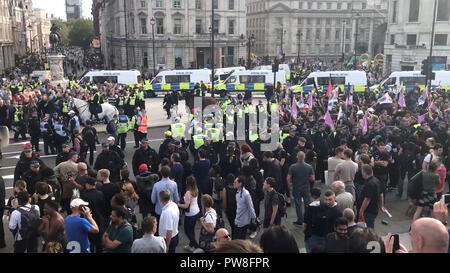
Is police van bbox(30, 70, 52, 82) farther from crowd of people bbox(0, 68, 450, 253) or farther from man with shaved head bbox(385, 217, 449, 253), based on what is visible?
man with shaved head bbox(385, 217, 449, 253)

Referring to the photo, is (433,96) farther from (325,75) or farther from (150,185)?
(150,185)

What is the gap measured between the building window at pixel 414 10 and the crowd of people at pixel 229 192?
42806mm

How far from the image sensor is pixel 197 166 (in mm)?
9023

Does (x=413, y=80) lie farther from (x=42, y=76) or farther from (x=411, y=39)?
(x=42, y=76)

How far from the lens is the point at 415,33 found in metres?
51.5

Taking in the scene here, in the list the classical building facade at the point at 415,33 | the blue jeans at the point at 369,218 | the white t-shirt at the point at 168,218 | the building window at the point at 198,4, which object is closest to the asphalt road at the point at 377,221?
the blue jeans at the point at 369,218

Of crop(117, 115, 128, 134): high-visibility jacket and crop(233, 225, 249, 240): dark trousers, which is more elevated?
crop(117, 115, 128, 134): high-visibility jacket

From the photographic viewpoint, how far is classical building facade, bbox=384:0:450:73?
1969 inches

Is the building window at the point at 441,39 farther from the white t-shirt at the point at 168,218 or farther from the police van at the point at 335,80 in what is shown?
the white t-shirt at the point at 168,218

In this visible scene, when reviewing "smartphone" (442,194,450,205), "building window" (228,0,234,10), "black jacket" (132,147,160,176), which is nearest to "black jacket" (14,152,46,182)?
"black jacket" (132,147,160,176)

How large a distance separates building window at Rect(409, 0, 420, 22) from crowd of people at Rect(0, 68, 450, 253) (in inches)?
1685

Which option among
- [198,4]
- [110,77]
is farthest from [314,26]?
[110,77]

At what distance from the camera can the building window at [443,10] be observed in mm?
49894
